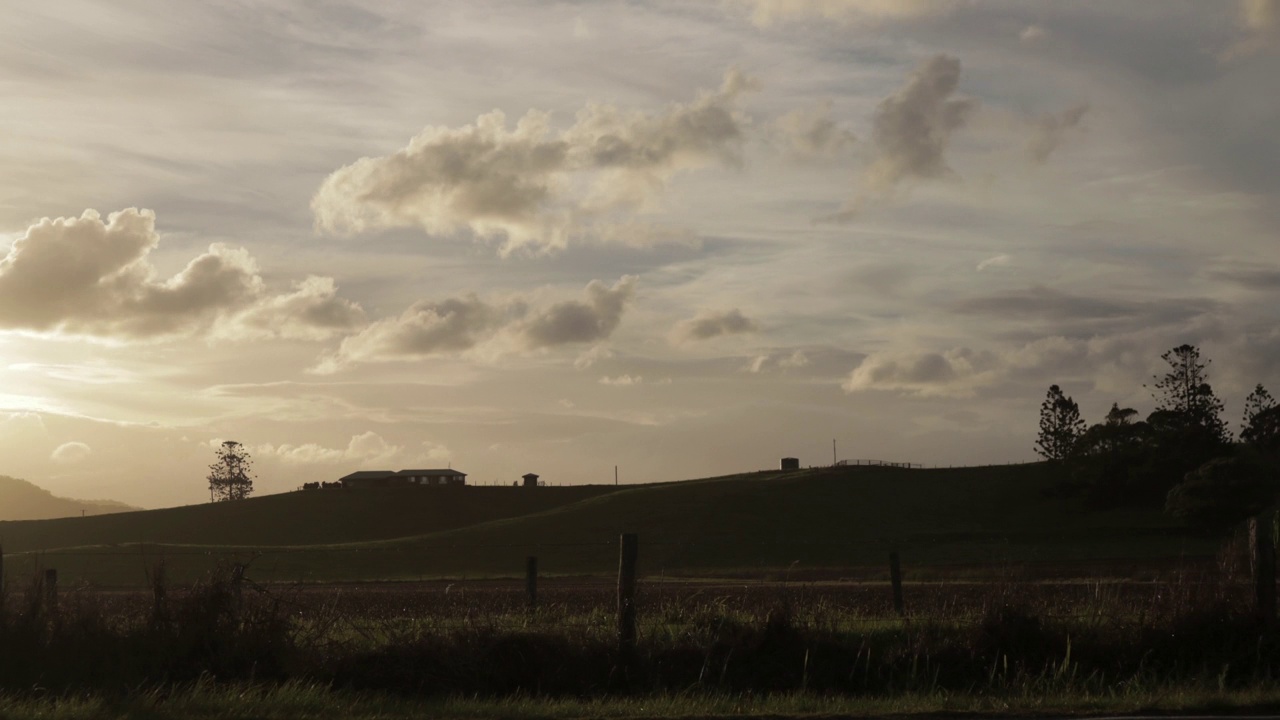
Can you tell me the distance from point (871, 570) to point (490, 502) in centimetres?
7116

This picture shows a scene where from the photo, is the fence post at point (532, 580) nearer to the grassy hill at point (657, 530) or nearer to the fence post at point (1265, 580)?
the fence post at point (1265, 580)

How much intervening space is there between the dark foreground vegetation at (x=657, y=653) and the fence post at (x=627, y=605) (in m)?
0.15

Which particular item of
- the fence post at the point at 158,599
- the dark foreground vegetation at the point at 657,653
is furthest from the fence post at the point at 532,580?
the fence post at the point at 158,599

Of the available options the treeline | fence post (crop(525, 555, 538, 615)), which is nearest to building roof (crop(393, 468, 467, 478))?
the treeline

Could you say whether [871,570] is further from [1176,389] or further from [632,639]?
[1176,389]

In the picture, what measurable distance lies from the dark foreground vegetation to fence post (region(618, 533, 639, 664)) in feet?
0.50

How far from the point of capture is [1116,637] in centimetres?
1520

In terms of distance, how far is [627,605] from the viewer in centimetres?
1512

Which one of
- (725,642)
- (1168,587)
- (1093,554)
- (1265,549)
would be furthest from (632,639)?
(1093,554)

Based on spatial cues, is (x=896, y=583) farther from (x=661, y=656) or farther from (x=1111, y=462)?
(x=1111, y=462)

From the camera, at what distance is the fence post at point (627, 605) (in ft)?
48.9

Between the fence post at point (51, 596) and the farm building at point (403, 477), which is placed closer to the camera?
the fence post at point (51, 596)

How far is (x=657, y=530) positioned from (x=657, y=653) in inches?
2584

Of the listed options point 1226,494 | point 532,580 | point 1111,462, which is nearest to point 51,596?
point 532,580
